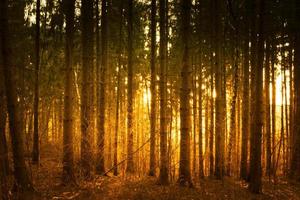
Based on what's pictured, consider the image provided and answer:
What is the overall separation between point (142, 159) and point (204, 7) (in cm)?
889

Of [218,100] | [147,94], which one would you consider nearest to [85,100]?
[218,100]

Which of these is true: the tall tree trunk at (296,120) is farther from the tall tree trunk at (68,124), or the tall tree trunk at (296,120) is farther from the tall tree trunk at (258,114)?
the tall tree trunk at (68,124)

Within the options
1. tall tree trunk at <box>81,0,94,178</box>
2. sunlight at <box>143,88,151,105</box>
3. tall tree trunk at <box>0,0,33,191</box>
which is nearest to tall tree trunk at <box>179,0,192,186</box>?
tall tree trunk at <box>81,0,94,178</box>

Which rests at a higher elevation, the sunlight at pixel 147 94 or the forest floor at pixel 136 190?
the sunlight at pixel 147 94

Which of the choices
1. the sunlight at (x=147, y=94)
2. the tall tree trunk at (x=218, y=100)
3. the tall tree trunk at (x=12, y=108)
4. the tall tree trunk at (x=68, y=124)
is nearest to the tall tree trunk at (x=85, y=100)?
the tall tree trunk at (x=68, y=124)

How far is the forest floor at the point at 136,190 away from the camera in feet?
28.2

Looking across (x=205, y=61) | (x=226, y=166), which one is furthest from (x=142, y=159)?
(x=205, y=61)

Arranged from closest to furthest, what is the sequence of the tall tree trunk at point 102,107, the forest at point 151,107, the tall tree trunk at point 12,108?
1. the tall tree trunk at point 12,108
2. the forest at point 151,107
3. the tall tree trunk at point 102,107

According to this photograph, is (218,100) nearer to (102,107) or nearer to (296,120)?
(102,107)

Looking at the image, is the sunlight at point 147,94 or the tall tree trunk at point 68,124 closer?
the tall tree trunk at point 68,124

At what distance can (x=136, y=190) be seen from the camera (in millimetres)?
9562

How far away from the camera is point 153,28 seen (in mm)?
11727

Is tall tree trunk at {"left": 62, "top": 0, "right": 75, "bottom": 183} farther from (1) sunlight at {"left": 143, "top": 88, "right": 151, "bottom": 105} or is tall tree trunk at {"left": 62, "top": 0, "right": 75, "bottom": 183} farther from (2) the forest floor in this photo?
Answer: (1) sunlight at {"left": 143, "top": 88, "right": 151, "bottom": 105}

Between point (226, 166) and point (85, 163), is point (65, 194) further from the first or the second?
point (226, 166)
